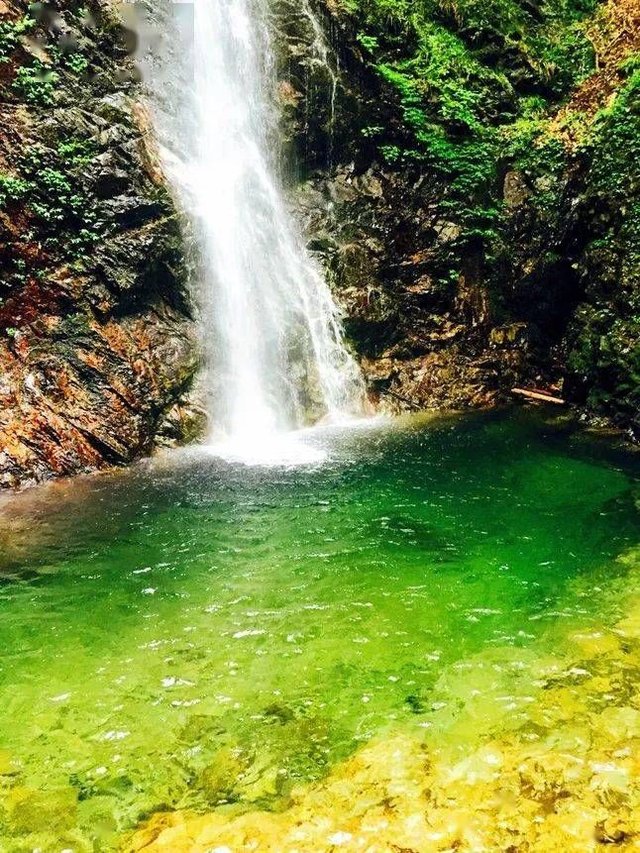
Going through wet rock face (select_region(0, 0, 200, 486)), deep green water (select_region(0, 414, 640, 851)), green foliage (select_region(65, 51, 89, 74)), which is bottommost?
deep green water (select_region(0, 414, 640, 851))

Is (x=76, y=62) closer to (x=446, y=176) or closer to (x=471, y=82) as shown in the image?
(x=446, y=176)

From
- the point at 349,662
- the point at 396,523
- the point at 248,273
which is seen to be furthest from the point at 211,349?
the point at 349,662

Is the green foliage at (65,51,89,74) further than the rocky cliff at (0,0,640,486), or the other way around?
the rocky cliff at (0,0,640,486)

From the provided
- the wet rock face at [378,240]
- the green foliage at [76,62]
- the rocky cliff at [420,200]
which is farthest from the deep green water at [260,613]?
the green foliage at [76,62]

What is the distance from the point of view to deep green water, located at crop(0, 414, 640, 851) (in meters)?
3.89

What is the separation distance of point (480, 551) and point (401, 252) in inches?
424

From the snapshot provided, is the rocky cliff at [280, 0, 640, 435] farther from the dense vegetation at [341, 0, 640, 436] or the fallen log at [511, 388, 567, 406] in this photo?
the fallen log at [511, 388, 567, 406]

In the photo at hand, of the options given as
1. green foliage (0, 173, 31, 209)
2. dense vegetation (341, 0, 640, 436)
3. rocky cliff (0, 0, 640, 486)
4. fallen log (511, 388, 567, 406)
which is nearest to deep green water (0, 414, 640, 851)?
rocky cliff (0, 0, 640, 486)

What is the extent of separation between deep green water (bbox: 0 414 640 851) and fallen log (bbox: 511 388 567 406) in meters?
4.63

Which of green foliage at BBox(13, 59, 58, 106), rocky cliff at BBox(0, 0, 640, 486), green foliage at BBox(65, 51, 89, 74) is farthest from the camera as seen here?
rocky cliff at BBox(0, 0, 640, 486)

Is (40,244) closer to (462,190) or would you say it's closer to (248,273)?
(248,273)

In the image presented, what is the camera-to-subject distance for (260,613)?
5770 millimetres

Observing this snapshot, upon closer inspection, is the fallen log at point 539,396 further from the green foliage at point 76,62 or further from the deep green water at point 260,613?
the green foliage at point 76,62

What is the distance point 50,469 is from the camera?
34.5ft
